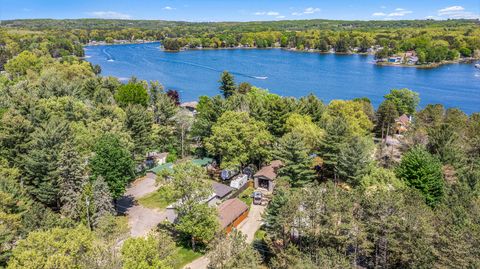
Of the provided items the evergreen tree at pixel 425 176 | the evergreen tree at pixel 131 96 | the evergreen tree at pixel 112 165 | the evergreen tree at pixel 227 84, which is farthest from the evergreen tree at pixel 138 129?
the evergreen tree at pixel 227 84

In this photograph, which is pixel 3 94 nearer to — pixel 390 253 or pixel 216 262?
pixel 216 262

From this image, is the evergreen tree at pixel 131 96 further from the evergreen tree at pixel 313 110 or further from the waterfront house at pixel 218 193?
the waterfront house at pixel 218 193

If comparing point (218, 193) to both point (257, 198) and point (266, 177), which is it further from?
point (266, 177)

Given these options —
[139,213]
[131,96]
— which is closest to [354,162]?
[139,213]

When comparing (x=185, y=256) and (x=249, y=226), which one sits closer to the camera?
(x=185, y=256)

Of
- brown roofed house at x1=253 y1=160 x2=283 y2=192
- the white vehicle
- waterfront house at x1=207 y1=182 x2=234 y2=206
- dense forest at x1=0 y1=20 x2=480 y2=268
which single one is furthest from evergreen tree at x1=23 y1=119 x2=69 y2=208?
brown roofed house at x1=253 y1=160 x2=283 y2=192

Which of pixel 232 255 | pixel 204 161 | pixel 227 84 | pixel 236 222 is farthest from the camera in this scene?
pixel 227 84
